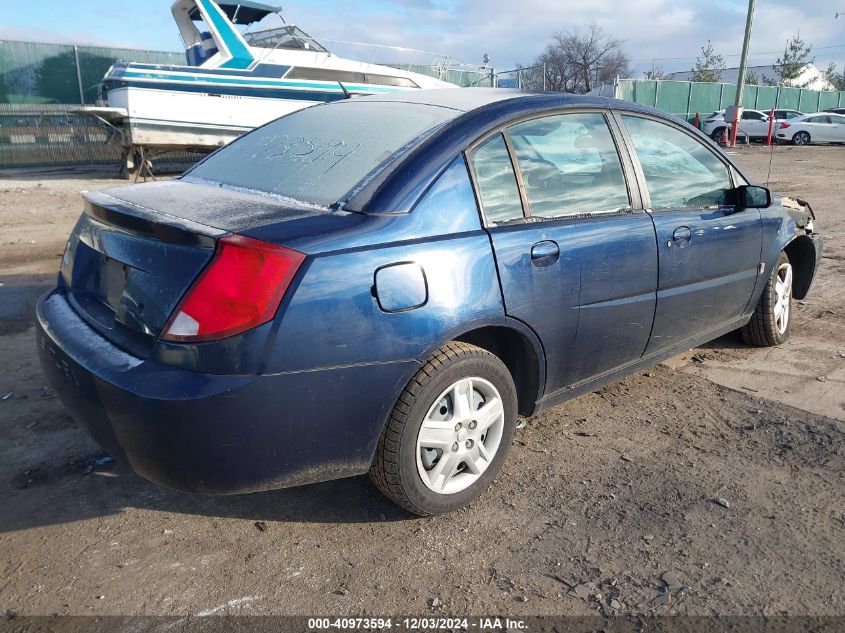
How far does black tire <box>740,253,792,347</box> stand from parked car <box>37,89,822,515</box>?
0.86 m

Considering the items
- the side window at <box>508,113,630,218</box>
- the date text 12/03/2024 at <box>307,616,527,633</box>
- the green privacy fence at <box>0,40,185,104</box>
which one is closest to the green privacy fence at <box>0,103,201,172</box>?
the green privacy fence at <box>0,40,185,104</box>

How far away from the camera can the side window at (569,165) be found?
3.16 meters

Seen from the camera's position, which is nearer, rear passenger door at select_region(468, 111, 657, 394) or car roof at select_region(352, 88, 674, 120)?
rear passenger door at select_region(468, 111, 657, 394)

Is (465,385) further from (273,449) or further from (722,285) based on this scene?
(722,285)

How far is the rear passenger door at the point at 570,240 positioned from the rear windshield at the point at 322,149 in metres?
0.41

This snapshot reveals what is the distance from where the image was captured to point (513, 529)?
9.28ft

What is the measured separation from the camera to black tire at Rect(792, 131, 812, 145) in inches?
1217

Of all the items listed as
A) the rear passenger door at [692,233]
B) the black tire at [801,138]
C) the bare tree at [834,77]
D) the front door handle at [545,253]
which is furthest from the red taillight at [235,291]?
the bare tree at [834,77]

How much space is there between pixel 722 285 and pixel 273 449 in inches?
110

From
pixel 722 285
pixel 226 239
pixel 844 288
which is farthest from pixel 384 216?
pixel 844 288

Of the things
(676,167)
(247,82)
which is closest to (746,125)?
(247,82)

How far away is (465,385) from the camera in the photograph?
2.81 meters

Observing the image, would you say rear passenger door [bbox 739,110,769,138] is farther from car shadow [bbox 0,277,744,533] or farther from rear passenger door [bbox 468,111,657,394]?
car shadow [bbox 0,277,744,533]

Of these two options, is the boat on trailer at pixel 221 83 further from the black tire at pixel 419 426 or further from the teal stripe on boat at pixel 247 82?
the black tire at pixel 419 426
